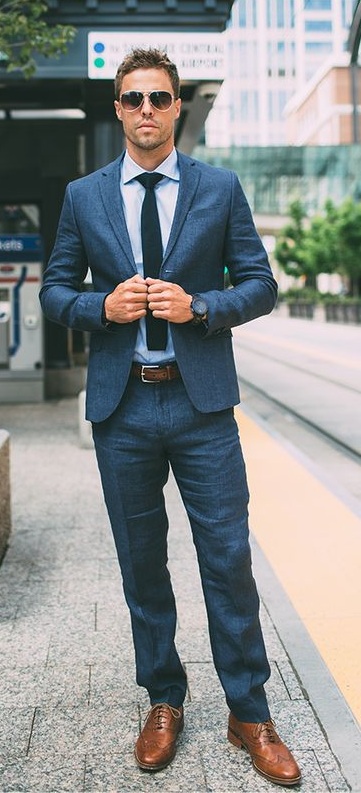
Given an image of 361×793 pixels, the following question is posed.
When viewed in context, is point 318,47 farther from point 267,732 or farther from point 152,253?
point 267,732

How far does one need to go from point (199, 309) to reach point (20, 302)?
392 inches

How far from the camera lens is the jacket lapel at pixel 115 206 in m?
2.86

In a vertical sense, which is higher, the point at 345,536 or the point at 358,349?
the point at 358,349

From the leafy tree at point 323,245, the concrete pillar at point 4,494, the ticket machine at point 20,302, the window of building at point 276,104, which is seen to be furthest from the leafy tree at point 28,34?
the window of building at point 276,104

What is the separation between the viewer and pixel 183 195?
2.88 m

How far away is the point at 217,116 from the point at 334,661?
157 meters

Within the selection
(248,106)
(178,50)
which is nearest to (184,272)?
(178,50)

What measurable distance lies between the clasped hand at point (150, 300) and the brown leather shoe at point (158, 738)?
1.26 metres

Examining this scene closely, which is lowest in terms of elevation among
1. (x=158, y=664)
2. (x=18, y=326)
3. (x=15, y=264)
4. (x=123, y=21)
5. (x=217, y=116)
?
(x=158, y=664)

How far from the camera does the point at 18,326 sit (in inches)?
489

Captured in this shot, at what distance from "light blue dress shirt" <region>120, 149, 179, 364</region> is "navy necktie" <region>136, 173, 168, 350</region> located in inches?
0.9

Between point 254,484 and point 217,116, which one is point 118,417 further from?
point 217,116

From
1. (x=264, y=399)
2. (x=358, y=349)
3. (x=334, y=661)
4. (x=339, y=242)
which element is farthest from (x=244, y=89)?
(x=334, y=661)


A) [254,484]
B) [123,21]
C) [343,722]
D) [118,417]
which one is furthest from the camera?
[123,21]
